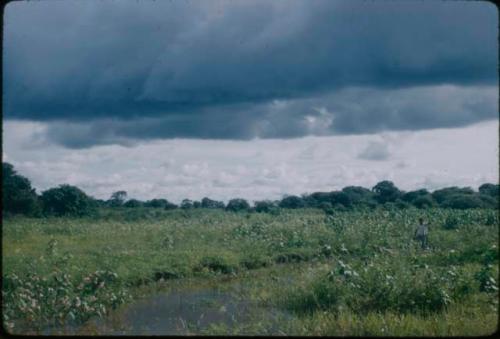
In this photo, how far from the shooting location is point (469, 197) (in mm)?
30266

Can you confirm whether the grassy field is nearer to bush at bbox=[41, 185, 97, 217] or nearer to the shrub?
the shrub

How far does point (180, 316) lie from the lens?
8266 millimetres

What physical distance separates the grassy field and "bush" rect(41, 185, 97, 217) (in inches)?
375

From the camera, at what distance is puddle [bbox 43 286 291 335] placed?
7066 millimetres

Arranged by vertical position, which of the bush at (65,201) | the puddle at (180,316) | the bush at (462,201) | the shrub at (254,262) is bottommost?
the puddle at (180,316)

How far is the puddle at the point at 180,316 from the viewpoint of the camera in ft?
23.2

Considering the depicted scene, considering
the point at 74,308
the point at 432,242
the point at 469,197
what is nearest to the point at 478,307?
the point at 74,308

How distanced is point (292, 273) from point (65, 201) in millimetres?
20833

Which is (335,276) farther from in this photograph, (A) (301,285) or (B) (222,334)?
(B) (222,334)

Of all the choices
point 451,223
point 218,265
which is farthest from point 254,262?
point 451,223

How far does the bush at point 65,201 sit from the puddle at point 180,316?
20.3 metres

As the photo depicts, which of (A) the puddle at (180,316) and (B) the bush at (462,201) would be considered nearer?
(A) the puddle at (180,316)

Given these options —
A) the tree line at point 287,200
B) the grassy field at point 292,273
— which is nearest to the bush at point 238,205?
the tree line at point 287,200

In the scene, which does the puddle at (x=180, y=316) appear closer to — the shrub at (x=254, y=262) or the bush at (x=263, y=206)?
the shrub at (x=254, y=262)
